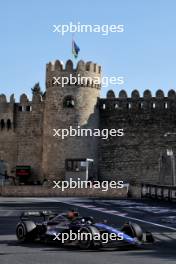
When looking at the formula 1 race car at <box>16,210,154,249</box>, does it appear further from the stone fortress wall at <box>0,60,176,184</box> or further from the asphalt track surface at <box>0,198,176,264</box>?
the stone fortress wall at <box>0,60,176,184</box>

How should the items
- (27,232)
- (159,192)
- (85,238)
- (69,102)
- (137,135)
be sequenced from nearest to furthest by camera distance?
1. (85,238)
2. (27,232)
3. (159,192)
4. (69,102)
5. (137,135)

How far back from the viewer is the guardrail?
3712 centimetres

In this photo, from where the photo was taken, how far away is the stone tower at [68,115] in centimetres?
4450

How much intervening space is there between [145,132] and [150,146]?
110 cm

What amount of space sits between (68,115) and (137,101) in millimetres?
5158

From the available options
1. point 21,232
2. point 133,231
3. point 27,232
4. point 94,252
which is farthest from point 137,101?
point 94,252

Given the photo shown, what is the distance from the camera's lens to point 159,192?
38.9m

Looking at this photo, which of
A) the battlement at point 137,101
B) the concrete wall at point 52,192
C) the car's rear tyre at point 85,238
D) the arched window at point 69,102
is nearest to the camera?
the car's rear tyre at point 85,238

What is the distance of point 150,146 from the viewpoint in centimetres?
4547

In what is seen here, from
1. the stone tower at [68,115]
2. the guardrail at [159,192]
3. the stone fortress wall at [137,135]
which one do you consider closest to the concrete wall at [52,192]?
the guardrail at [159,192]

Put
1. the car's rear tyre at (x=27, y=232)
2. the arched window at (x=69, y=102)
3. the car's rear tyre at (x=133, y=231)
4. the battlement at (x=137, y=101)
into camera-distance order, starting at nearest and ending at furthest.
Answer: the car's rear tyre at (x=133, y=231), the car's rear tyre at (x=27, y=232), the arched window at (x=69, y=102), the battlement at (x=137, y=101)

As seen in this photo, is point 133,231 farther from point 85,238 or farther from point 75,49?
point 75,49

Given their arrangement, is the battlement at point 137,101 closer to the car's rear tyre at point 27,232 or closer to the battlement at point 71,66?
the battlement at point 71,66

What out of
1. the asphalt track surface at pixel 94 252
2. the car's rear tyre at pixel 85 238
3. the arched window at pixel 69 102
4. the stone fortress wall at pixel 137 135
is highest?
the arched window at pixel 69 102
